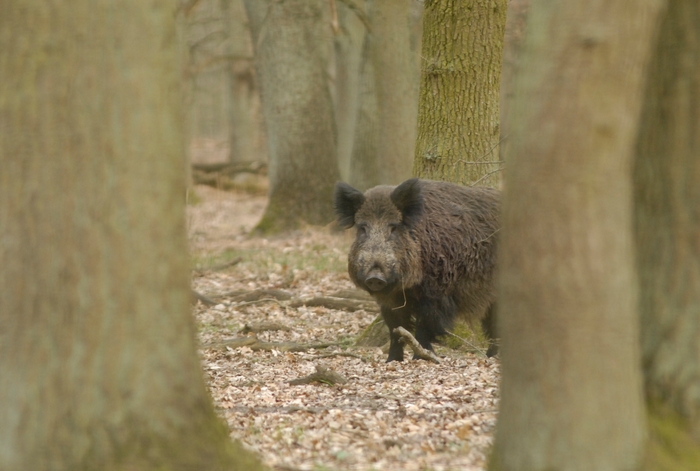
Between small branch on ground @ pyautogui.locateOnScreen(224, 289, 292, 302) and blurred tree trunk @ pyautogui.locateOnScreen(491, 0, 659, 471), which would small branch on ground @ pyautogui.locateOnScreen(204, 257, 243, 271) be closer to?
small branch on ground @ pyautogui.locateOnScreen(224, 289, 292, 302)

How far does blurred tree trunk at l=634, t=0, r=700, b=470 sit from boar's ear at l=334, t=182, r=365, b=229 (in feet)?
15.7

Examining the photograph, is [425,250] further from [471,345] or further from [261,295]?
[261,295]

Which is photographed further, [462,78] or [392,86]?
[392,86]

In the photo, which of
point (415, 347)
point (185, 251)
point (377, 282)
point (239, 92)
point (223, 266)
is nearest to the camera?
point (185, 251)

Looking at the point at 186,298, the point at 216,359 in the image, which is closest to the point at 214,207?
the point at 216,359

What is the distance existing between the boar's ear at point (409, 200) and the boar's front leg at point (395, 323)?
3.18 feet

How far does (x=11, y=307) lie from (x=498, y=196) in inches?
262

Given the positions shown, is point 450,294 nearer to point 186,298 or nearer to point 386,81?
point 186,298

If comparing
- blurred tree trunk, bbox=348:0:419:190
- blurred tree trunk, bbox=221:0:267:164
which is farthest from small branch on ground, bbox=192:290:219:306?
blurred tree trunk, bbox=221:0:267:164

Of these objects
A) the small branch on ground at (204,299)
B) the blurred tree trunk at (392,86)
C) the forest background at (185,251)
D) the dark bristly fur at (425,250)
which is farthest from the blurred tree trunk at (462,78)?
the blurred tree trunk at (392,86)

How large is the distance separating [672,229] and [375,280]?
4.64 meters

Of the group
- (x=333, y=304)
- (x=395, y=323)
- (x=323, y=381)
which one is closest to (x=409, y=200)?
(x=395, y=323)

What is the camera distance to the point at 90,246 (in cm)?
427

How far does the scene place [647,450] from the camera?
4418 millimetres
